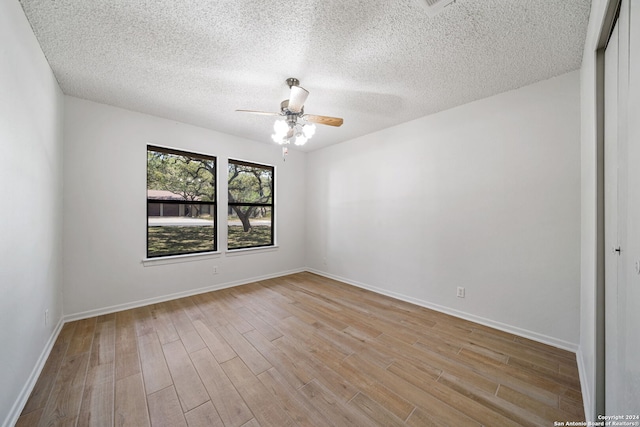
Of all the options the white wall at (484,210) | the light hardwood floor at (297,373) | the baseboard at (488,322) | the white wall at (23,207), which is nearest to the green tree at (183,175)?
the white wall at (23,207)

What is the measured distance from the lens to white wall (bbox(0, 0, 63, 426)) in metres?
1.33

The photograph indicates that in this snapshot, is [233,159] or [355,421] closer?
[355,421]

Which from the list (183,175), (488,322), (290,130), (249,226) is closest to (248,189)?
(249,226)

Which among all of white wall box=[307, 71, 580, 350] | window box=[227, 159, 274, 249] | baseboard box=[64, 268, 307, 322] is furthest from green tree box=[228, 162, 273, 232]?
white wall box=[307, 71, 580, 350]

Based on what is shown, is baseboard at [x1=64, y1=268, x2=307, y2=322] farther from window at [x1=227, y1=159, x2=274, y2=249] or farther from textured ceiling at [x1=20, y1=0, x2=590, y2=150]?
textured ceiling at [x1=20, y1=0, x2=590, y2=150]

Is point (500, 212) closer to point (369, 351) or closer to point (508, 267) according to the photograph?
point (508, 267)

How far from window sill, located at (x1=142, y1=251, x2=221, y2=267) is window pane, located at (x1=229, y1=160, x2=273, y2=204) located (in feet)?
3.14

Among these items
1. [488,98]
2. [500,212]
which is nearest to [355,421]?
[500,212]

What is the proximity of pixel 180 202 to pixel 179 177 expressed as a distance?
382mm

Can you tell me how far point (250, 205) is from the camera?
14.2 feet

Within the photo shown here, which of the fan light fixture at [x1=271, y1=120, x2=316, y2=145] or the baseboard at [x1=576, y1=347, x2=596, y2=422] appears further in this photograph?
the fan light fixture at [x1=271, y1=120, x2=316, y2=145]

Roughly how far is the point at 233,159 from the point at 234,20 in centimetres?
259

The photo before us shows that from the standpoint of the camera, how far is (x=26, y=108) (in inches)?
63.6

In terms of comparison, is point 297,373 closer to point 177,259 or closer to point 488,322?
point 488,322
